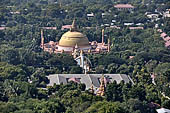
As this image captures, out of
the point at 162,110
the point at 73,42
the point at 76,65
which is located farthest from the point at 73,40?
the point at 162,110

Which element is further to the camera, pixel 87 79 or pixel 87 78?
pixel 87 78

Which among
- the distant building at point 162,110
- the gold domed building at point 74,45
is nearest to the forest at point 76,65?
the distant building at point 162,110

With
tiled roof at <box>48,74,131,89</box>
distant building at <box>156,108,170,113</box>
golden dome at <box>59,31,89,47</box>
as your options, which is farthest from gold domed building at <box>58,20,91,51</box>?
distant building at <box>156,108,170,113</box>

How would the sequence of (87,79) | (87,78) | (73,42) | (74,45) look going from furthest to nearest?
(73,42), (74,45), (87,78), (87,79)

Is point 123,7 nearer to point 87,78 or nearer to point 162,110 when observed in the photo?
point 87,78

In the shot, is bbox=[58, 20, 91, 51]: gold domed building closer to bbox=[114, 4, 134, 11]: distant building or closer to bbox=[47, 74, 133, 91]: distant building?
bbox=[47, 74, 133, 91]: distant building

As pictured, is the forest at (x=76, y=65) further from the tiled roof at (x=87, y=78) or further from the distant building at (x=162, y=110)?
the tiled roof at (x=87, y=78)
